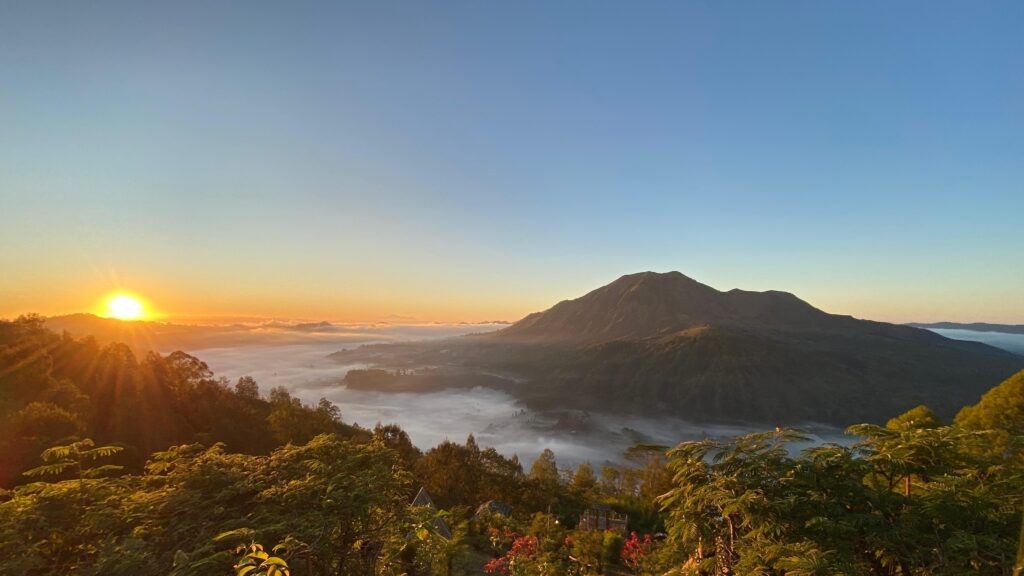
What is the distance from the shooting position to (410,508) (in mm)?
5973

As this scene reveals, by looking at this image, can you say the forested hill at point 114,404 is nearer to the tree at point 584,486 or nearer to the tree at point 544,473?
the tree at point 544,473

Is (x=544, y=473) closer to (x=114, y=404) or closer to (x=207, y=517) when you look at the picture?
(x=114, y=404)

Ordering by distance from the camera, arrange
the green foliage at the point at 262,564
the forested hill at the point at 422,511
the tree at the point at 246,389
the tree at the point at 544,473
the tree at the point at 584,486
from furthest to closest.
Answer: the tree at the point at 246,389 < the tree at the point at 544,473 < the tree at the point at 584,486 < the forested hill at the point at 422,511 < the green foliage at the point at 262,564

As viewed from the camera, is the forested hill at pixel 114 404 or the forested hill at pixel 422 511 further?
the forested hill at pixel 114 404

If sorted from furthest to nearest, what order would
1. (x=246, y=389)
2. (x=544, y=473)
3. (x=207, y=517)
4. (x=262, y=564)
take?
(x=246, y=389)
(x=544, y=473)
(x=207, y=517)
(x=262, y=564)

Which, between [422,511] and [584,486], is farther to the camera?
[584,486]

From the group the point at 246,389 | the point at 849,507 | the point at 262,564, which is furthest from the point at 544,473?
the point at 262,564

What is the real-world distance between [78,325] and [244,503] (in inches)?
9304

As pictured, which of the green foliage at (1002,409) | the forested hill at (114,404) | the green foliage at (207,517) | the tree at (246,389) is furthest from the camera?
the tree at (246,389)

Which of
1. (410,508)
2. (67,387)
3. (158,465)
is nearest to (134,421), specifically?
(67,387)

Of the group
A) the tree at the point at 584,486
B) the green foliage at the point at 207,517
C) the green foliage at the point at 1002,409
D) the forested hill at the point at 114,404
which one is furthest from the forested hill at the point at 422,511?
the tree at the point at 584,486

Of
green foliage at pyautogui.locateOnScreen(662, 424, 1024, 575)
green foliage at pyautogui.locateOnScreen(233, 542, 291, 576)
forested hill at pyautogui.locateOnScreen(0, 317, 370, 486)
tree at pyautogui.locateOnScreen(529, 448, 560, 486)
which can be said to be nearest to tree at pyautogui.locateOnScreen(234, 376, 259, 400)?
forested hill at pyautogui.locateOnScreen(0, 317, 370, 486)

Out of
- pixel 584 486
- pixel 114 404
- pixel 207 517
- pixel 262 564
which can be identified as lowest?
pixel 584 486

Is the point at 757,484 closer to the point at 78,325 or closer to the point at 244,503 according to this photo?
the point at 244,503
